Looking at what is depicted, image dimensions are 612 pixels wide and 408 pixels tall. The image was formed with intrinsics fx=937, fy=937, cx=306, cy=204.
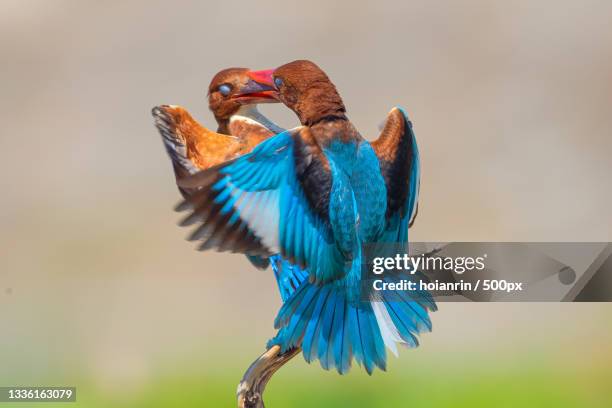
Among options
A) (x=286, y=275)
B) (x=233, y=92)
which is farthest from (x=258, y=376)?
(x=233, y=92)

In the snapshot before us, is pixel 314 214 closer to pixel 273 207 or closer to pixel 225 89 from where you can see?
pixel 273 207

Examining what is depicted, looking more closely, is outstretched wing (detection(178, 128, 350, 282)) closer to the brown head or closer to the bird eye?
the brown head

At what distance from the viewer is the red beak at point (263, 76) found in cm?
151

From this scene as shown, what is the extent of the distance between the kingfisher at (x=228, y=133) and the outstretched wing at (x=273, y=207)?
0.09 meters

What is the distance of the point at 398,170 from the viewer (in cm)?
157

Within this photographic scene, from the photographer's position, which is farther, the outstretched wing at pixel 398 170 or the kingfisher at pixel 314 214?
the outstretched wing at pixel 398 170

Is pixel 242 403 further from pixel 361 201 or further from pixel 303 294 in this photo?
pixel 361 201

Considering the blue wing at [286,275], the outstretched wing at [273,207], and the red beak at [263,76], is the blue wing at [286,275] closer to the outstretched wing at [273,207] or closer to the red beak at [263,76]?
the outstretched wing at [273,207]

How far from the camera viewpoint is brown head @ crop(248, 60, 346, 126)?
1456 mm

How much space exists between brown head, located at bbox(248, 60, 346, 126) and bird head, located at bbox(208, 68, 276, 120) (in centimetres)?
5

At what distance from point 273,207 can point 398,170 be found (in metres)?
0.25

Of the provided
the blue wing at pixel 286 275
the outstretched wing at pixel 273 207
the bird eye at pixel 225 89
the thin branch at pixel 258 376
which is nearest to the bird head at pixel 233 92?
the bird eye at pixel 225 89

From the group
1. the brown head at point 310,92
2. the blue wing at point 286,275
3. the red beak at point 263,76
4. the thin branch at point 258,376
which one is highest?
the red beak at point 263,76

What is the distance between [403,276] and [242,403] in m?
0.35
